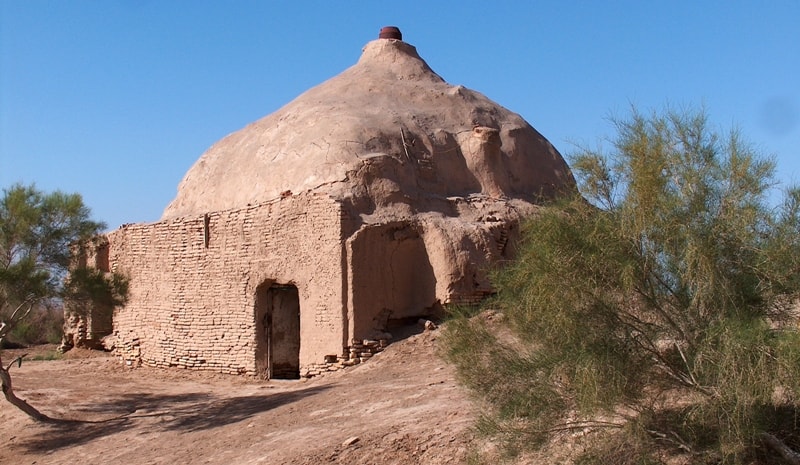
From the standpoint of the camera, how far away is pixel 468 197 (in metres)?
15.4

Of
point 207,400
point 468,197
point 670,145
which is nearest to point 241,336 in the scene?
point 207,400

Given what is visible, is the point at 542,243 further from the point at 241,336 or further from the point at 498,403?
the point at 241,336

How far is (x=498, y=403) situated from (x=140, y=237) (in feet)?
36.7

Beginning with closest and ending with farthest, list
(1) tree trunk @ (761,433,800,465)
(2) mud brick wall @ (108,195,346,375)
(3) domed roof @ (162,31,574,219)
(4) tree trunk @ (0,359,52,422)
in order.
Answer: (1) tree trunk @ (761,433,800,465) → (4) tree trunk @ (0,359,52,422) → (2) mud brick wall @ (108,195,346,375) → (3) domed roof @ (162,31,574,219)

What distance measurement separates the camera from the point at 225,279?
14.8 m

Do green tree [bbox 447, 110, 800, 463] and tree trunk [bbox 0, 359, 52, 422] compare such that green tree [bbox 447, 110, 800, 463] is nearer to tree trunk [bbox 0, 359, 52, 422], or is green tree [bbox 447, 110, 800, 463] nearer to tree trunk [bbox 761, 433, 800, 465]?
tree trunk [bbox 761, 433, 800, 465]

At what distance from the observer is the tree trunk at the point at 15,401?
11.9 metres

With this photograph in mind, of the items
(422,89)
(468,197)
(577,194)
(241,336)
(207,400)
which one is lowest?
(207,400)

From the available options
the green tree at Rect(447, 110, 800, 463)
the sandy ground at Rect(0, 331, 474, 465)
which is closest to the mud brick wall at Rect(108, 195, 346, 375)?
the sandy ground at Rect(0, 331, 474, 465)

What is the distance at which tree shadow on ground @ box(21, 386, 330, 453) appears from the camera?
37.9 feet

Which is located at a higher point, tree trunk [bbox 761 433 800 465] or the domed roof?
the domed roof

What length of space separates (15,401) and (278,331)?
446cm

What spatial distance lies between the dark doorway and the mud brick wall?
0.22 metres

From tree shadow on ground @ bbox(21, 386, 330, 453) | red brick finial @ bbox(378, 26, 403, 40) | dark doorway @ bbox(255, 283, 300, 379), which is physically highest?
red brick finial @ bbox(378, 26, 403, 40)
